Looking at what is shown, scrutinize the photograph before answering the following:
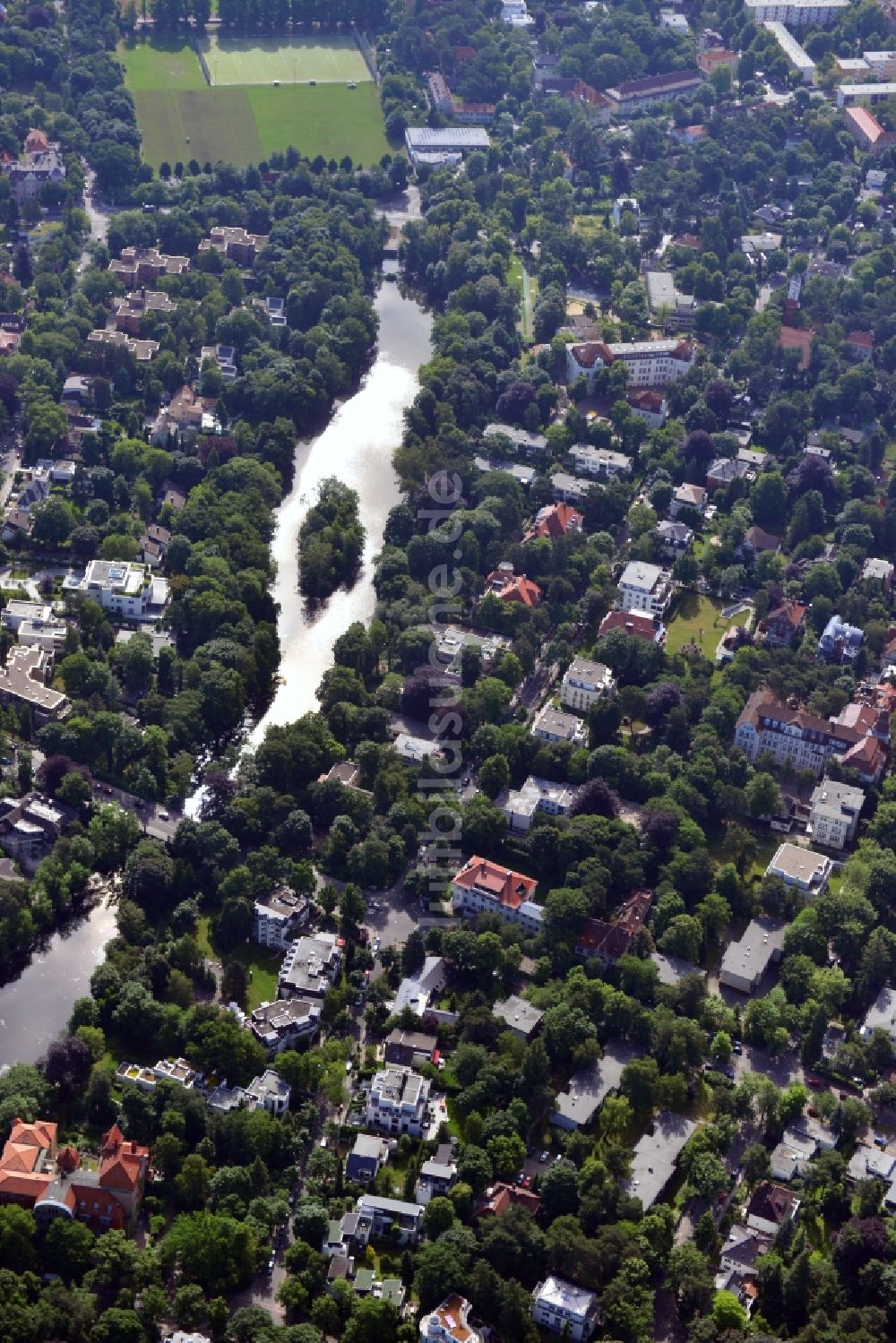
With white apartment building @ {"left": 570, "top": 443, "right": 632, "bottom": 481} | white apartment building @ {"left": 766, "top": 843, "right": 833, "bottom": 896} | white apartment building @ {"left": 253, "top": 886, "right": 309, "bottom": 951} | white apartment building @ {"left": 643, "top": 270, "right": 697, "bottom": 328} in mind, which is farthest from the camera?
white apartment building @ {"left": 643, "top": 270, "right": 697, "bottom": 328}

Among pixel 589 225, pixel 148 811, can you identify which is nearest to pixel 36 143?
pixel 589 225

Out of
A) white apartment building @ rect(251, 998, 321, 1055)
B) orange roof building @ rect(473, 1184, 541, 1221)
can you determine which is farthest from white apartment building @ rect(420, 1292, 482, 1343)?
white apartment building @ rect(251, 998, 321, 1055)

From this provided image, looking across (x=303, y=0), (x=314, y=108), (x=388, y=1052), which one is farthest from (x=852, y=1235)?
(x=303, y=0)

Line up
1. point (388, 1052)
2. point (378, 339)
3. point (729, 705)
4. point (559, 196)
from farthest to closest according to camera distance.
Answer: point (559, 196) → point (378, 339) → point (729, 705) → point (388, 1052)

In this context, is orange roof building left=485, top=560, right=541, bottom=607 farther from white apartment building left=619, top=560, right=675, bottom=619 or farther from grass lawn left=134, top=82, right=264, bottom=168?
grass lawn left=134, top=82, right=264, bottom=168

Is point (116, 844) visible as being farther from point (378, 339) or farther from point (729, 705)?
point (378, 339)

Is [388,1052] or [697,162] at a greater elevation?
[697,162]

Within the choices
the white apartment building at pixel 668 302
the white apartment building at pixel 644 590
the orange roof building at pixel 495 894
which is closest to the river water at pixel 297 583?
the orange roof building at pixel 495 894
